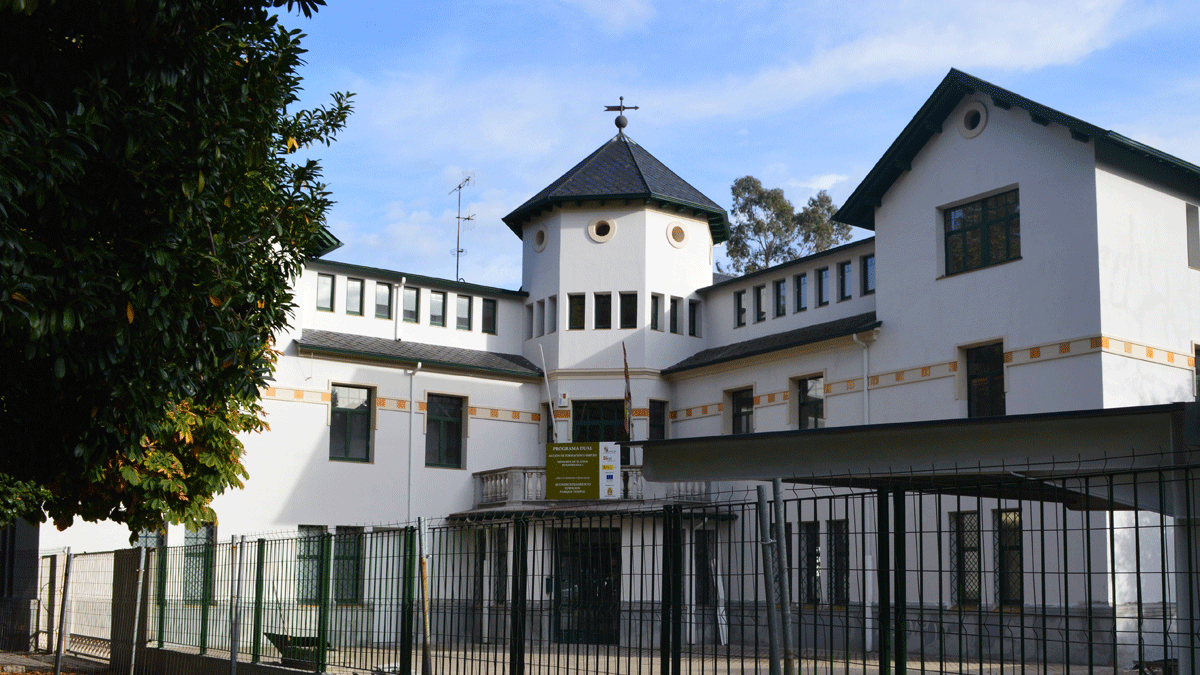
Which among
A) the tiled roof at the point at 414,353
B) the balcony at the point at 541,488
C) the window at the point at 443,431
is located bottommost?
the balcony at the point at 541,488

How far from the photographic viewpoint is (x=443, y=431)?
106 feet

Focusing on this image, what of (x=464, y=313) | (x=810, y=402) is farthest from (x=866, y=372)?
(x=464, y=313)

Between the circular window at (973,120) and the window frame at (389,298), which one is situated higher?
the circular window at (973,120)

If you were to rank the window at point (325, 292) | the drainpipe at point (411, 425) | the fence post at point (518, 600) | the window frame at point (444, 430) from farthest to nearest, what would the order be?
1. the window frame at point (444, 430)
2. the window at point (325, 292)
3. the drainpipe at point (411, 425)
4. the fence post at point (518, 600)

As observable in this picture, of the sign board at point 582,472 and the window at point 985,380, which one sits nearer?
the window at point 985,380

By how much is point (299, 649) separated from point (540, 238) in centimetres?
2138

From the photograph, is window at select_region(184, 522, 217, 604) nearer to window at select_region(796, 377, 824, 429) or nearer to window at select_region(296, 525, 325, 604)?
window at select_region(296, 525, 325, 604)

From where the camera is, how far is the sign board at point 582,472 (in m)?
29.3

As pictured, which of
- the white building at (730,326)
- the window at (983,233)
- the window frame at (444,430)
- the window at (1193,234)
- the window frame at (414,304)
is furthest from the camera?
the window frame at (414,304)

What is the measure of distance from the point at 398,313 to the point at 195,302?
23407mm

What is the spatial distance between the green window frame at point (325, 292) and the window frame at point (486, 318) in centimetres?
480

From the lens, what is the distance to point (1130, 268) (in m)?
22.7

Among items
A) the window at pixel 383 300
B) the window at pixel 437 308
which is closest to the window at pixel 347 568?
the window at pixel 383 300

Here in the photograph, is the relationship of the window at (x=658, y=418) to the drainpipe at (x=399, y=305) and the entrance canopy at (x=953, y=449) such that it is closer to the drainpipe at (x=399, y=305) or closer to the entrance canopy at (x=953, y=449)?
the drainpipe at (x=399, y=305)
